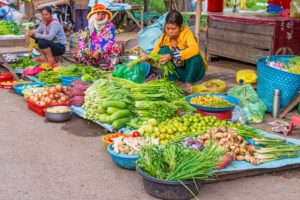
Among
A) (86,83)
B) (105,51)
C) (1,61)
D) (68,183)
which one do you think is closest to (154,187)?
(68,183)

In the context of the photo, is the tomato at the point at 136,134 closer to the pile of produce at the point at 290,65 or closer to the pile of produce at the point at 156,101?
the pile of produce at the point at 156,101

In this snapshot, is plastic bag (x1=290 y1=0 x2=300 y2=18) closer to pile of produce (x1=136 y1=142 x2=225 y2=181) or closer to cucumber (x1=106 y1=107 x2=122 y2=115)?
cucumber (x1=106 y1=107 x2=122 y2=115)

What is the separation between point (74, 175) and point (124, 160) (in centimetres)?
47

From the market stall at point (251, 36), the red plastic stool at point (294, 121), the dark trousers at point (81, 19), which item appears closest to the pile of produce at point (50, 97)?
the red plastic stool at point (294, 121)

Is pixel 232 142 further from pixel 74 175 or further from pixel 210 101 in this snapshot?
pixel 74 175

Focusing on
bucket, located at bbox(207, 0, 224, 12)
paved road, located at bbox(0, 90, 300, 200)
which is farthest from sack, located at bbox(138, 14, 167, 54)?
paved road, located at bbox(0, 90, 300, 200)

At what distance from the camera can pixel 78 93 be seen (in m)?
6.23

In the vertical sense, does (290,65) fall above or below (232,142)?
above

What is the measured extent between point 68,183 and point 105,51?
4.36 meters

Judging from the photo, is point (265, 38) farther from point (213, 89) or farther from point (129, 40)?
point (129, 40)

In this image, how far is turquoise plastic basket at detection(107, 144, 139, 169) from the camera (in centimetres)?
425

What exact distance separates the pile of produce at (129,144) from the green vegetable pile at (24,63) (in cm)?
459

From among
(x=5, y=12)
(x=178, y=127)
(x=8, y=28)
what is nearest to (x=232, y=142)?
(x=178, y=127)

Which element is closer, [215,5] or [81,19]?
[215,5]
